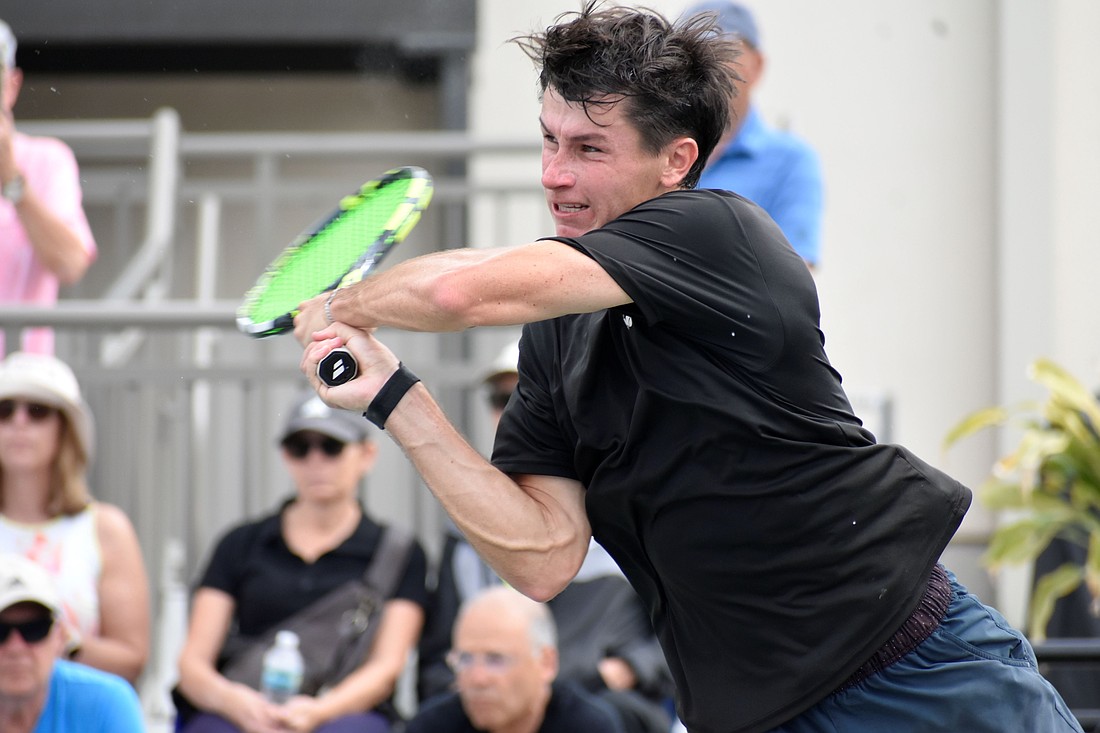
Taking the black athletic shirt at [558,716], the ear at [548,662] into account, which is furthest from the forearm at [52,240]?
the ear at [548,662]

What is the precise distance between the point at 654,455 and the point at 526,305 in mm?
349

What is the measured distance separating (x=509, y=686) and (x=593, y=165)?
220 centimetres

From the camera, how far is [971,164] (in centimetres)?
766

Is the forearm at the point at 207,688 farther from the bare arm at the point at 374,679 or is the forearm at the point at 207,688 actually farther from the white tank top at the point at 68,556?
the white tank top at the point at 68,556

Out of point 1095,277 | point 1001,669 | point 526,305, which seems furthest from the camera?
point 1095,277

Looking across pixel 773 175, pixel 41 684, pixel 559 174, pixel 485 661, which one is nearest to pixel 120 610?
pixel 41 684

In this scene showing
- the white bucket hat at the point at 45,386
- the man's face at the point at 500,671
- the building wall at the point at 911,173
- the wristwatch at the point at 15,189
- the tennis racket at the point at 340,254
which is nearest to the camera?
the tennis racket at the point at 340,254

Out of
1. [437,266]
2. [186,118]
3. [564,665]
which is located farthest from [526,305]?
[186,118]

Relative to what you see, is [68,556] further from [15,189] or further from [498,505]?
[498,505]

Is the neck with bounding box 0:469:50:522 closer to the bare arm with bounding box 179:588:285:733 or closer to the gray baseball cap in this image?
the bare arm with bounding box 179:588:285:733

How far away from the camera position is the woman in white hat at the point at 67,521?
4543mm

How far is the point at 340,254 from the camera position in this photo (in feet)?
9.05

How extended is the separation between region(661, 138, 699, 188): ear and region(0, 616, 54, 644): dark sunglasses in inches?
92.9

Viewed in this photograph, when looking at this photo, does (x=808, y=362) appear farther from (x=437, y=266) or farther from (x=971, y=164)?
(x=971, y=164)
